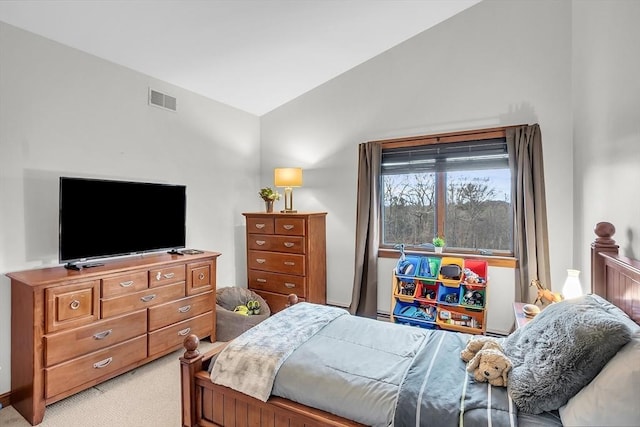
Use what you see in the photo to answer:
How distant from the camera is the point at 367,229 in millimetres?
3738

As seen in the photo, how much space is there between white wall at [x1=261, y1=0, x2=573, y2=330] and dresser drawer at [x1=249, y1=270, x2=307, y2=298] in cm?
58

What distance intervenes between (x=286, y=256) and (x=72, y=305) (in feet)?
6.56

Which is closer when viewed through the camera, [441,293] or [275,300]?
[441,293]

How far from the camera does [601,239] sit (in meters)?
1.85

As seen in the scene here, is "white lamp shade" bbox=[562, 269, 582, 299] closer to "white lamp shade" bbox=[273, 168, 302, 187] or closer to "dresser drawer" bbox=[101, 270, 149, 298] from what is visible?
"white lamp shade" bbox=[273, 168, 302, 187]

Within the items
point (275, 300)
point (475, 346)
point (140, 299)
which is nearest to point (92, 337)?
point (140, 299)

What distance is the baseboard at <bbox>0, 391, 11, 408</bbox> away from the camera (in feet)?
7.14

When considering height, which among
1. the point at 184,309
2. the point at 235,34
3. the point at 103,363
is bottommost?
the point at 103,363

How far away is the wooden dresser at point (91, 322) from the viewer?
2037mm

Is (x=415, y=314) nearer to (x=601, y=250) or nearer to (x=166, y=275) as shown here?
(x=601, y=250)

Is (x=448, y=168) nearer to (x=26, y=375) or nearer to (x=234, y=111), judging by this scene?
(x=234, y=111)

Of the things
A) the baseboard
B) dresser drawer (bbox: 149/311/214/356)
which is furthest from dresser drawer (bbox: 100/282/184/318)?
the baseboard

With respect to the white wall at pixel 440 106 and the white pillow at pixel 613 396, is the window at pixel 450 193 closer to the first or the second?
the white wall at pixel 440 106

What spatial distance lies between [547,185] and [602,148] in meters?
0.99
